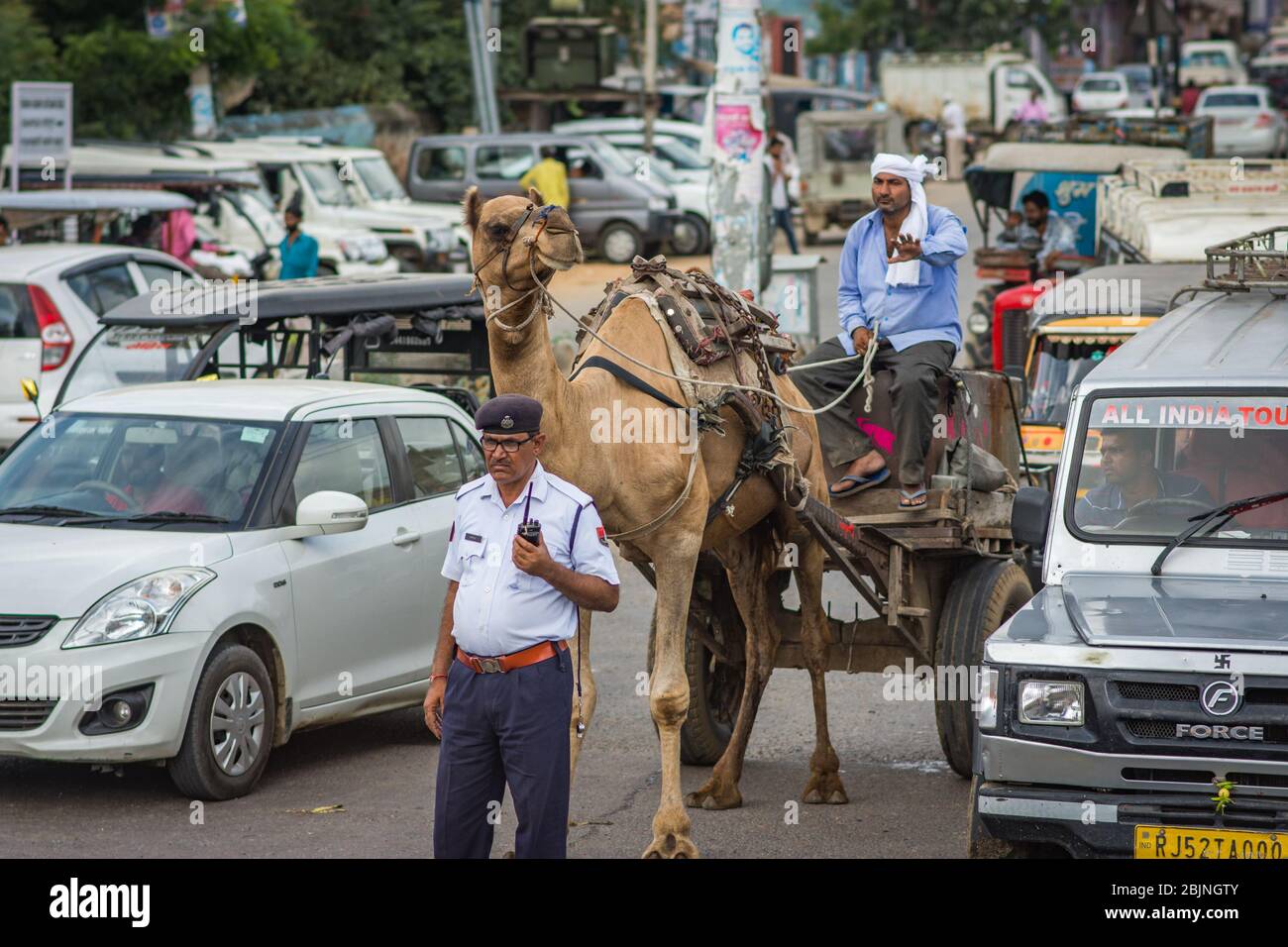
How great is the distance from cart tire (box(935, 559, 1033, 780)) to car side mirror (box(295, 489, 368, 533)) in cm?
277

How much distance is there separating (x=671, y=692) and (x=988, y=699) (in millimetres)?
1592

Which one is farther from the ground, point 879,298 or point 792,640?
point 879,298

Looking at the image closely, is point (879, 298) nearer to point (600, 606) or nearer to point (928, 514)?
point (928, 514)

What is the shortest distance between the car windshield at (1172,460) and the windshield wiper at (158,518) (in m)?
3.89

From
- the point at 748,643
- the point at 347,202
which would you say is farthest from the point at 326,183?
the point at 748,643

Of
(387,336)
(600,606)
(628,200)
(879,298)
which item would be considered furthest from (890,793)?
(628,200)

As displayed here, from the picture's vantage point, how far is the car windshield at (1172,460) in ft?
23.1

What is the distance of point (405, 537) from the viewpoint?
9.20 meters

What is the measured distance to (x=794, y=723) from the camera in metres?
10.0

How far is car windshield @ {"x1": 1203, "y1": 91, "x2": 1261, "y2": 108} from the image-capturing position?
159ft

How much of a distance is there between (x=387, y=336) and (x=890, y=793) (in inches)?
198

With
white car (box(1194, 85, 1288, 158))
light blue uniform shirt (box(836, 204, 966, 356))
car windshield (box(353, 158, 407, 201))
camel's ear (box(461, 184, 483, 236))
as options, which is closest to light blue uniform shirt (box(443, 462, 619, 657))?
camel's ear (box(461, 184, 483, 236))

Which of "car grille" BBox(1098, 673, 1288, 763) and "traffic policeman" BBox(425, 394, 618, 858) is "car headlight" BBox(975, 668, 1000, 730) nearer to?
"car grille" BBox(1098, 673, 1288, 763)

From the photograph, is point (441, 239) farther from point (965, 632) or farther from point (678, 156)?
point (965, 632)
